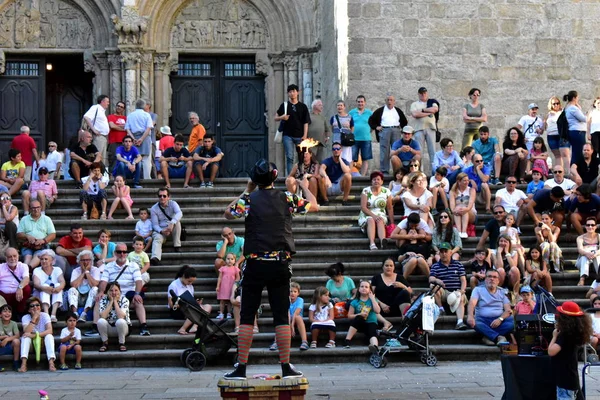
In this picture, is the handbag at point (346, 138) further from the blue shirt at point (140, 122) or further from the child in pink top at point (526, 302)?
the child in pink top at point (526, 302)

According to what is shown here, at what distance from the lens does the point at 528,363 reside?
977 cm

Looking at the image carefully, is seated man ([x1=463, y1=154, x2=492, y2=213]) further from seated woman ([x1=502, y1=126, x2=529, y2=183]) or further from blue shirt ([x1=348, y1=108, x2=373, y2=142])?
blue shirt ([x1=348, y1=108, x2=373, y2=142])

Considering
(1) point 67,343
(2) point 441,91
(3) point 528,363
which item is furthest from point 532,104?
(3) point 528,363

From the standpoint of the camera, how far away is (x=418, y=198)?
17328mm

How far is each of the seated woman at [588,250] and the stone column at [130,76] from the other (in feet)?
34.3

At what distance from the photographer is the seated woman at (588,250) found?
1620cm

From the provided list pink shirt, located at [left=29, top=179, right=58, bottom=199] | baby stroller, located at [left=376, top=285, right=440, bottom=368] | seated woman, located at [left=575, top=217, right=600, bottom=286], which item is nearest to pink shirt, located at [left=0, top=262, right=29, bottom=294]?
pink shirt, located at [left=29, top=179, right=58, bottom=199]

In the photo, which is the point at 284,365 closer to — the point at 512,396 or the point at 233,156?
the point at 512,396

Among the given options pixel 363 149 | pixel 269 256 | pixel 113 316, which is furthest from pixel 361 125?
pixel 269 256

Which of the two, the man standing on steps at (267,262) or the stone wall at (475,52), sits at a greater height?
the stone wall at (475,52)

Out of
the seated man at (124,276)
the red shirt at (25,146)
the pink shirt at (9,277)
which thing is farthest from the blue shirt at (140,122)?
the pink shirt at (9,277)

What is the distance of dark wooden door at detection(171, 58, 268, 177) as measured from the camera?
24766 millimetres

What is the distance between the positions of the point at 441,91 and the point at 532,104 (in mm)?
1997

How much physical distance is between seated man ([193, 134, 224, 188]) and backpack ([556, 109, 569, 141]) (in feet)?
18.5
